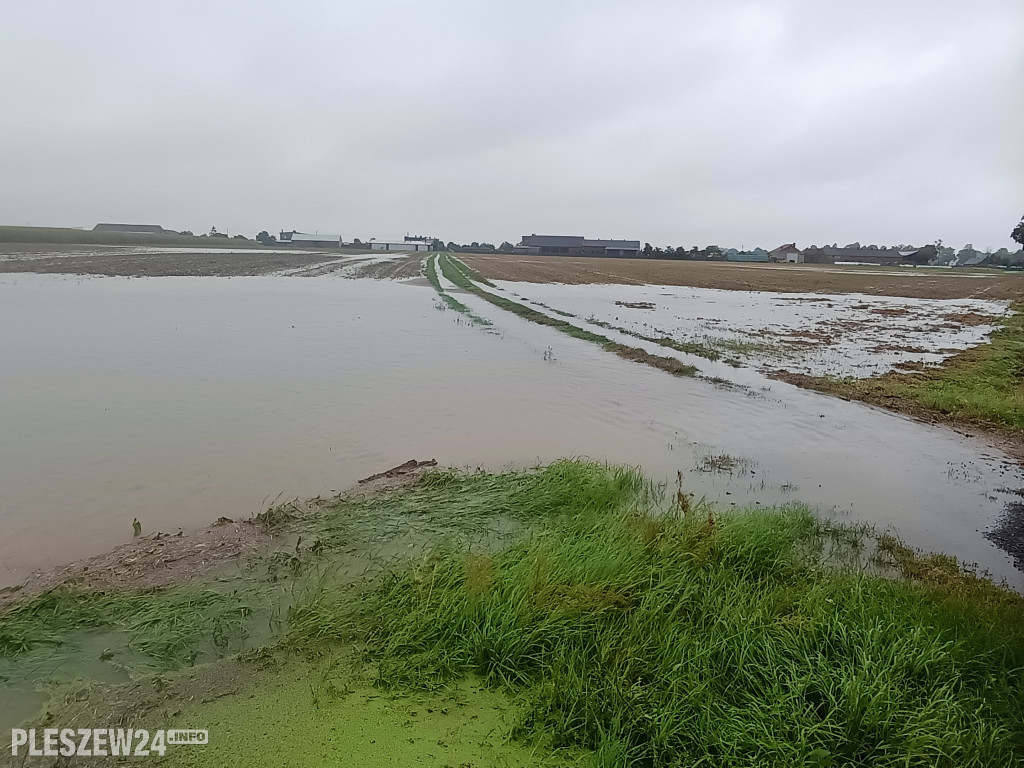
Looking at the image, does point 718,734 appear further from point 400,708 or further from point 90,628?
point 90,628

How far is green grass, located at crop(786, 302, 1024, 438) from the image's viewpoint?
10.3m

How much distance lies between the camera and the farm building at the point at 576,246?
122m

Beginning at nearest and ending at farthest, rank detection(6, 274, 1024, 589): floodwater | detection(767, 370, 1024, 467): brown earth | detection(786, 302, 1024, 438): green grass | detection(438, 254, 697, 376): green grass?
detection(6, 274, 1024, 589): floodwater → detection(767, 370, 1024, 467): brown earth → detection(786, 302, 1024, 438): green grass → detection(438, 254, 697, 376): green grass

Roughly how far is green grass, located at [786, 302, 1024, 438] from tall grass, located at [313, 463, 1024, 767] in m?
7.15

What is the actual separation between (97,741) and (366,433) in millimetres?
5374

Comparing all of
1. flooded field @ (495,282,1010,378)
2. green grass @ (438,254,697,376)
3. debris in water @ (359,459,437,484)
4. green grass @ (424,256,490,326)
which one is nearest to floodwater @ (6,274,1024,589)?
debris in water @ (359,459,437,484)

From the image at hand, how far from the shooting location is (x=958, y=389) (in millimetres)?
11875

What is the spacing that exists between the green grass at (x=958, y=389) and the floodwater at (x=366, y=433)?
946mm

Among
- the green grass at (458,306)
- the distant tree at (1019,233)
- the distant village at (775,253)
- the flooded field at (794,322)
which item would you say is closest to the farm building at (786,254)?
the distant village at (775,253)

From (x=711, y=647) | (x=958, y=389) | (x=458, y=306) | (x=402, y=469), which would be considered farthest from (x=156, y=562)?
(x=458, y=306)

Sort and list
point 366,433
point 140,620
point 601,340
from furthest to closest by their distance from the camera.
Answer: point 601,340
point 366,433
point 140,620

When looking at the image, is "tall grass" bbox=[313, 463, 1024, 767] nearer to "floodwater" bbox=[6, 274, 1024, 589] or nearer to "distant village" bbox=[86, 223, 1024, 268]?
"floodwater" bbox=[6, 274, 1024, 589]

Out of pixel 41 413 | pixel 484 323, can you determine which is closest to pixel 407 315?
pixel 484 323

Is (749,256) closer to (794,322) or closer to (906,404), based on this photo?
(794,322)
